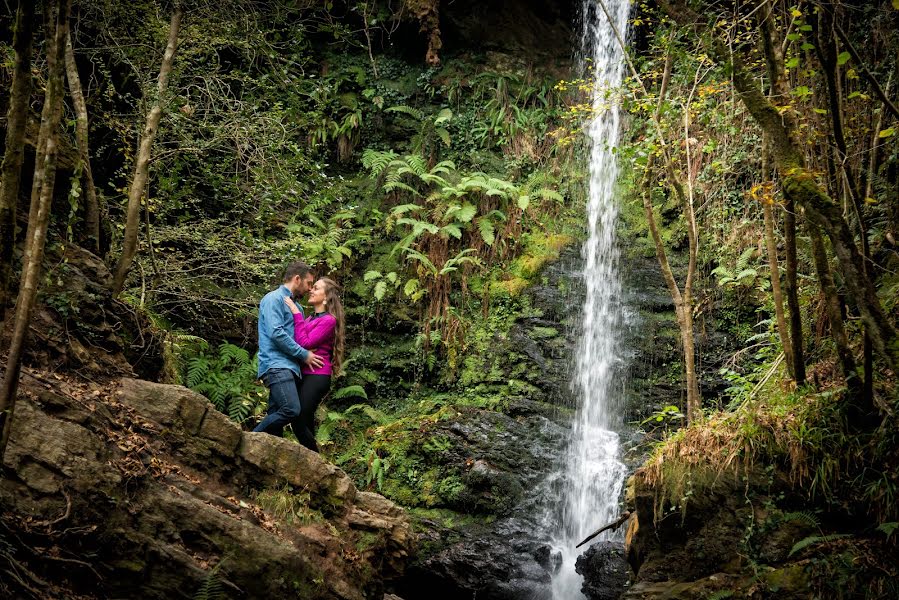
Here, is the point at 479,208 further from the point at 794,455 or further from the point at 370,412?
the point at 794,455

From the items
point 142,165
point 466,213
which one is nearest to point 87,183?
point 142,165

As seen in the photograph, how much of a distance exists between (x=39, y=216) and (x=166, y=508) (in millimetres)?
2177

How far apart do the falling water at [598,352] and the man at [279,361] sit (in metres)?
3.97

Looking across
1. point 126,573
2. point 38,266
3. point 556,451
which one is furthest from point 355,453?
point 38,266

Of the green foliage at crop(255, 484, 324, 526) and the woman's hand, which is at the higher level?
the woman's hand

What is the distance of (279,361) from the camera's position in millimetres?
6117

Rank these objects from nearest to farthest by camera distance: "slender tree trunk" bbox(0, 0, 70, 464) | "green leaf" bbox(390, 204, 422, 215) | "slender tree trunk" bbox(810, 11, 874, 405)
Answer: "slender tree trunk" bbox(0, 0, 70, 464) < "slender tree trunk" bbox(810, 11, 874, 405) < "green leaf" bbox(390, 204, 422, 215)

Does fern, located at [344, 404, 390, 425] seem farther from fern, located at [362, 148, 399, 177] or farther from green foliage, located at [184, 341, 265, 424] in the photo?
fern, located at [362, 148, 399, 177]

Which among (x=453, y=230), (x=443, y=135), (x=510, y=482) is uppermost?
(x=443, y=135)

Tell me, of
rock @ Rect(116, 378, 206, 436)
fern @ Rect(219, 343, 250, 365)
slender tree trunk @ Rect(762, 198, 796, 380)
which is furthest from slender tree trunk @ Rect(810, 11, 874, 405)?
fern @ Rect(219, 343, 250, 365)

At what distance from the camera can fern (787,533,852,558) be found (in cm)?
484

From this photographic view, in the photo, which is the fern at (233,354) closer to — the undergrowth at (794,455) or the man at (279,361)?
the man at (279,361)

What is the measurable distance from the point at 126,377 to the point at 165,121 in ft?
12.8

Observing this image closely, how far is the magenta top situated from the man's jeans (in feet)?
0.92
